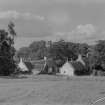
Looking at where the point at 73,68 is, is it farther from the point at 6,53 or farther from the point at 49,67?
the point at 6,53

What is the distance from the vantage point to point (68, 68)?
3844 inches

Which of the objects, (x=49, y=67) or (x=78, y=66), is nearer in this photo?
(x=78, y=66)

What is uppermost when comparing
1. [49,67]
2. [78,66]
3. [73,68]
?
[78,66]

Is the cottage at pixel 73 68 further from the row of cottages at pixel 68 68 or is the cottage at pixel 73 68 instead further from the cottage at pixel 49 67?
the cottage at pixel 49 67

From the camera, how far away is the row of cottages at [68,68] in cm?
9706

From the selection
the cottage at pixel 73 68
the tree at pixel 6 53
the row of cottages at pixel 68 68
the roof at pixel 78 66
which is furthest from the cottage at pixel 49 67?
the tree at pixel 6 53

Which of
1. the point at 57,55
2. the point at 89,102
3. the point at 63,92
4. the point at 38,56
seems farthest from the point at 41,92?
the point at 38,56

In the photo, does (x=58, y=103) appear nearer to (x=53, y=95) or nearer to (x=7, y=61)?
(x=53, y=95)

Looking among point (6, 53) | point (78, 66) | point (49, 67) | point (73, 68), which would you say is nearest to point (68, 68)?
point (73, 68)

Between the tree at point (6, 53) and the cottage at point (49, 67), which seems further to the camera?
the cottage at point (49, 67)

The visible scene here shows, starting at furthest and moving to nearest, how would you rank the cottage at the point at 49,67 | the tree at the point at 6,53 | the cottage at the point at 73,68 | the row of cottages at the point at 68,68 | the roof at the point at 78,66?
1. the cottage at the point at 49,67
2. the roof at the point at 78,66
3. the row of cottages at the point at 68,68
4. the cottage at the point at 73,68
5. the tree at the point at 6,53

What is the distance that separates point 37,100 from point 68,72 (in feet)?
224

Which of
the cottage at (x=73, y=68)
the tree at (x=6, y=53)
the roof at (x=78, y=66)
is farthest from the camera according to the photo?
the roof at (x=78, y=66)

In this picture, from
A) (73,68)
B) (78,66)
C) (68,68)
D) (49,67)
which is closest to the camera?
(73,68)
